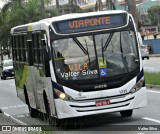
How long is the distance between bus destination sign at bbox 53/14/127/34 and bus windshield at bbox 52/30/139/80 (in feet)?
0.69

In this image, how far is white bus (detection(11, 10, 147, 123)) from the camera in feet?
43.8

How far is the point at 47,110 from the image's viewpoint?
48.8 feet

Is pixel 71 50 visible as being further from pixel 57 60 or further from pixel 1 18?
pixel 1 18

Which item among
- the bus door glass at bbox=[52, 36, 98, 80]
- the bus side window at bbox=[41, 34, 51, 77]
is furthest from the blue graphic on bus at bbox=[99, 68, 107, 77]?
the bus side window at bbox=[41, 34, 51, 77]

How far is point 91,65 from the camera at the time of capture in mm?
13594

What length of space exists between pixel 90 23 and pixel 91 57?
887 millimetres

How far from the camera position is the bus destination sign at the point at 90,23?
1384 cm

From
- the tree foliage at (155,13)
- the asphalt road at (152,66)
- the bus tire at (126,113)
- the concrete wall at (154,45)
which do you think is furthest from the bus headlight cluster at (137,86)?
the tree foliage at (155,13)

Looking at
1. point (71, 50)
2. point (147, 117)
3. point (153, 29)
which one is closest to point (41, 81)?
point (71, 50)

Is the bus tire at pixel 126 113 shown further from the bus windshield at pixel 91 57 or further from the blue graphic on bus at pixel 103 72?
the blue graphic on bus at pixel 103 72

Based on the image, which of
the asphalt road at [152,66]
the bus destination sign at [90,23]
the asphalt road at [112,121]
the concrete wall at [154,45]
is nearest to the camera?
the asphalt road at [112,121]

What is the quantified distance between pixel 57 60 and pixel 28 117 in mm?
5480

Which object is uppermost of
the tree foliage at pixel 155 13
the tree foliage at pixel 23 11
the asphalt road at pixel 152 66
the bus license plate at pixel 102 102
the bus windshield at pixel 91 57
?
the bus windshield at pixel 91 57

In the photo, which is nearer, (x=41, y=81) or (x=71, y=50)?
(x=71, y=50)
